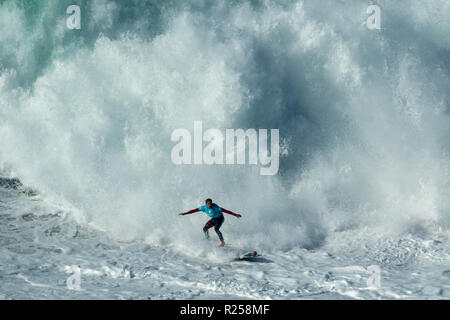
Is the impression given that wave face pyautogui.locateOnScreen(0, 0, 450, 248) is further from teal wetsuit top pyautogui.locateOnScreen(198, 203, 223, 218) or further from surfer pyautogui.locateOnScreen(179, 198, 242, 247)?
teal wetsuit top pyautogui.locateOnScreen(198, 203, 223, 218)

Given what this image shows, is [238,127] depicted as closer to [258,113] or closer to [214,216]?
[258,113]

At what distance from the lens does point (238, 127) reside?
34.0 ft

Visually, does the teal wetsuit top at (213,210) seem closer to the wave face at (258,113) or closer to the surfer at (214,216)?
the surfer at (214,216)

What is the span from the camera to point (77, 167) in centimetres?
1099

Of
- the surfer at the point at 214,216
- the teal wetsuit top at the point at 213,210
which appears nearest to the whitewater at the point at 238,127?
the surfer at the point at 214,216

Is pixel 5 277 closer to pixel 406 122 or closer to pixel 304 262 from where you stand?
pixel 304 262

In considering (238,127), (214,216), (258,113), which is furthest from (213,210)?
(258,113)

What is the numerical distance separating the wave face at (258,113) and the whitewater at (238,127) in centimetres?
3

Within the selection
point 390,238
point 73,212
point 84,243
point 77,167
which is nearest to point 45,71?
point 77,167

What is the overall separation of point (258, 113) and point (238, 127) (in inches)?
25.2

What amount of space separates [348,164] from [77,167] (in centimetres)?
670

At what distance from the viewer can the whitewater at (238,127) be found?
8.99m

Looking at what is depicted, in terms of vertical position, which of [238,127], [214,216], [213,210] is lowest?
[214,216]
